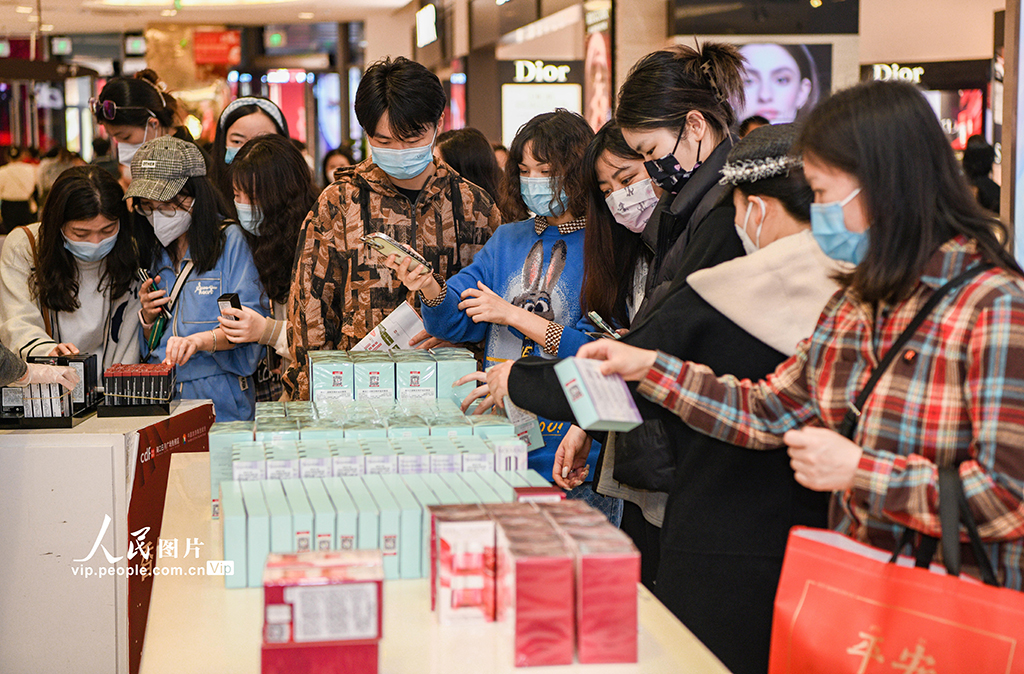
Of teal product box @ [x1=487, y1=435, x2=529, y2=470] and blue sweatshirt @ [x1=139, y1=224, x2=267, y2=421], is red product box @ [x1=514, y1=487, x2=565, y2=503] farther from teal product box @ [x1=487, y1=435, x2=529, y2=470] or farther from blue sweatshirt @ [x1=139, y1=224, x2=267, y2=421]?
blue sweatshirt @ [x1=139, y1=224, x2=267, y2=421]

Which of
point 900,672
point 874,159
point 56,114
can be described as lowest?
point 900,672

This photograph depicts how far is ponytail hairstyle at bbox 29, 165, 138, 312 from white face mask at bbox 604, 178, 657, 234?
1971mm

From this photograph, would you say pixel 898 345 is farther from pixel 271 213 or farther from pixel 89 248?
pixel 89 248

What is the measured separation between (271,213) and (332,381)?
1565 millimetres

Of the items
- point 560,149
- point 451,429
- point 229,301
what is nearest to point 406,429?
point 451,429

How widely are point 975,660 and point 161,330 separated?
300 centimetres

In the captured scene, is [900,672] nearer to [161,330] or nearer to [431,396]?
[431,396]

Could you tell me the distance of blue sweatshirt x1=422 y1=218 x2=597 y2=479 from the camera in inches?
115

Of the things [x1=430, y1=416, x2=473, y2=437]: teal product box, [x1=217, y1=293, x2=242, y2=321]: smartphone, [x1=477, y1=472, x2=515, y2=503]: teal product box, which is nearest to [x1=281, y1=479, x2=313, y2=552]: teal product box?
[x1=477, y1=472, x2=515, y2=503]: teal product box

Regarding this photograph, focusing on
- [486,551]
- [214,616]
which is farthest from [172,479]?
[486,551]

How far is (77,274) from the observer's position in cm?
370

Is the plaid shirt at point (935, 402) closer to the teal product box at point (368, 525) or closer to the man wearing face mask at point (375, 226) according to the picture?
the teal product box at point (368, 525)

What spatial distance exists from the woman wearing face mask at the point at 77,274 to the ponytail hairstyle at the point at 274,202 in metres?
0.47

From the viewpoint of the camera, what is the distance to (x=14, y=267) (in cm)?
367
